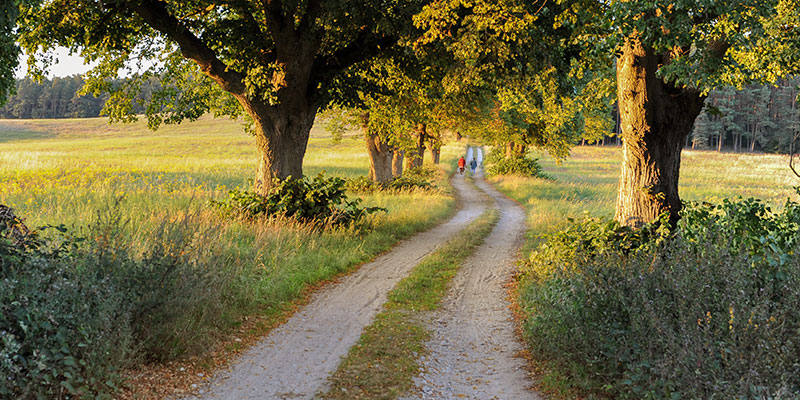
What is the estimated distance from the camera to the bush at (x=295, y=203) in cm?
1432

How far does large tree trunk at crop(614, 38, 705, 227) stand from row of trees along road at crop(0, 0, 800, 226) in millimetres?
23

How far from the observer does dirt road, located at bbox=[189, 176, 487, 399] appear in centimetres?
565

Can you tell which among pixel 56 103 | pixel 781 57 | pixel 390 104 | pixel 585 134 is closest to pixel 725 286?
pixel 781 57

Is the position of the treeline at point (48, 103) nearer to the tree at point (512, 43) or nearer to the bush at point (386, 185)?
the bush at point (386, 185)

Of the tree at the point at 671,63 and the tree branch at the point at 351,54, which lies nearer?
the tree at the point at 671,63

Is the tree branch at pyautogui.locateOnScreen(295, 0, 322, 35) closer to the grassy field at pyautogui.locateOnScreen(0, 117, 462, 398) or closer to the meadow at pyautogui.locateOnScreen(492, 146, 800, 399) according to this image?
the grassy field at pyautogui.locateOnScreen(0, 117, 462, 398)

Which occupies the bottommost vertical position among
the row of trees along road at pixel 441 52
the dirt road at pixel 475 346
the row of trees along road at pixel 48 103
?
the dirt road at pixel 475 346

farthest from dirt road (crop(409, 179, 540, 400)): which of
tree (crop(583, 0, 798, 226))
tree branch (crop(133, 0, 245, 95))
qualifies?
tree branch (crop(133, 0, 245, 95))

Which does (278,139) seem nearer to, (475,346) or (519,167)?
(475,346)

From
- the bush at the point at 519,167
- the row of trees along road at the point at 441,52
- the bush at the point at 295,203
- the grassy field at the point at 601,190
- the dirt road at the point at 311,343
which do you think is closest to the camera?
the dirt road at the point at 311,343

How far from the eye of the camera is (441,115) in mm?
26859

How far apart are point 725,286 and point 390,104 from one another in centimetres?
1654

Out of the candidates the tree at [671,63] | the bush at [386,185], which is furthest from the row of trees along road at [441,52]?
the bush at [386,185]

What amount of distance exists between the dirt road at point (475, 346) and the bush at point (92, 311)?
2702 millimetres
